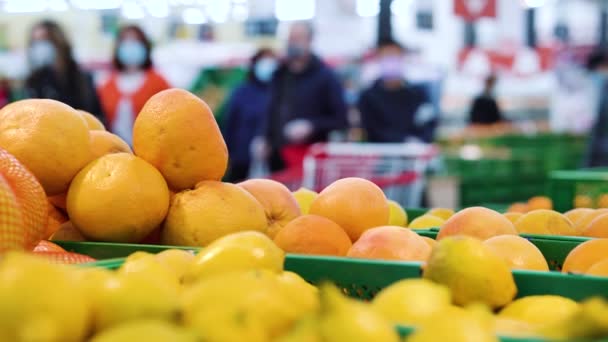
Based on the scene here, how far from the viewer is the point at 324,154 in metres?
6.48

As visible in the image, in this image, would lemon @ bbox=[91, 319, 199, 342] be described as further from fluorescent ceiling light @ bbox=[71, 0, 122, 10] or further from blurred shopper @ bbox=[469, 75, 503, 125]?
fluorescent ceiling light @ bbox=[71, 0, 122, 10]

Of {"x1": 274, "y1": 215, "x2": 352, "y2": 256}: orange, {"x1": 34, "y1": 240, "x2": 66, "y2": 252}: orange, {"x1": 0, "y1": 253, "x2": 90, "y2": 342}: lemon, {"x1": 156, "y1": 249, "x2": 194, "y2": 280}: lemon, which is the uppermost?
{"x1": 0, "y1": 253, "x2": 90, "y2": 342}: lemon

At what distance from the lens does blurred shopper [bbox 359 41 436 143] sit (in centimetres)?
786

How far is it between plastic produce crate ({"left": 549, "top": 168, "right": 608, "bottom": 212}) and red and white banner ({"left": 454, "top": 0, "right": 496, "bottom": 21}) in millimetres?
5106

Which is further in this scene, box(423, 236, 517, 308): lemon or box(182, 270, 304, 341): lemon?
box(423, 236, 517, 308): lemon

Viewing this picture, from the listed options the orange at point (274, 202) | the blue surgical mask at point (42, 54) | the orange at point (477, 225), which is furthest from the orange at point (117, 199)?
the blue surgical mask at point (42, 54)

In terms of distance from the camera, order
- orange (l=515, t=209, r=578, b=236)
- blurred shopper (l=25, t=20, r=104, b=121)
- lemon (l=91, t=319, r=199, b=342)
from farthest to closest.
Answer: blurred shopper (l=25, t=20, r=104, b=121) < orange (l=515, t=209, r=578, b=236) < lemon (l=91, t=319, r=199, b=342)

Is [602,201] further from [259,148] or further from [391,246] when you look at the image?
[259,148]

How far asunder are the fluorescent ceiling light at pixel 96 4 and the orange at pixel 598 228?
562 inches

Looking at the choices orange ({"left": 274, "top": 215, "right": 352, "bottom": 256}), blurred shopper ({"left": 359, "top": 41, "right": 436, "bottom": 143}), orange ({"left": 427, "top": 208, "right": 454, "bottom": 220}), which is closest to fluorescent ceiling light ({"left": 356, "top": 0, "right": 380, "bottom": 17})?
blurred shopper ({"left": 359, "top": 41, "right": 436, "bottom": 143})

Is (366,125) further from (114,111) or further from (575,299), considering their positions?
(575,299)

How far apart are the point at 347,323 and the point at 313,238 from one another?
0.86 metres

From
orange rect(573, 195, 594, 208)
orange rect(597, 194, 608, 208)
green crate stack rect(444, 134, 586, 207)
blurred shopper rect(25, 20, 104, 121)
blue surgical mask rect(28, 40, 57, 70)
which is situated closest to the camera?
orange rect(597, 194, 608, 208)

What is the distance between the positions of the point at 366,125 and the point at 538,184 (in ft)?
7.39
